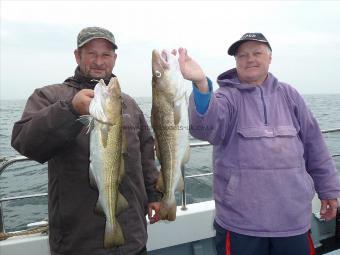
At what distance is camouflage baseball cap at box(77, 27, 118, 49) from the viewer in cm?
305

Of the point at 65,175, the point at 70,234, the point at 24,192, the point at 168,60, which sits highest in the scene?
the point at 168,60

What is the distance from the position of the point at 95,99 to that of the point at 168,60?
61 centimetres

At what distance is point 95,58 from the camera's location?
313 centimetres

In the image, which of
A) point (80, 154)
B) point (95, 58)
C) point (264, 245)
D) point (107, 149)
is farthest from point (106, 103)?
point (264, 245)

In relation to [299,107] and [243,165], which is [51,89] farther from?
[299,107]

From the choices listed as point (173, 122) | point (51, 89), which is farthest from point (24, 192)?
point (173, 122)

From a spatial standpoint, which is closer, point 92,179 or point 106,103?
point 106,103

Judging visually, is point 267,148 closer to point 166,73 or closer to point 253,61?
point 253,61

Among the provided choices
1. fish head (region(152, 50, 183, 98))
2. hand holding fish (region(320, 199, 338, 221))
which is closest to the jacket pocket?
hand holding fish (region(320, 199, 338, 221))

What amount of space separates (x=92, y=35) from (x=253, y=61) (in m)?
1.49

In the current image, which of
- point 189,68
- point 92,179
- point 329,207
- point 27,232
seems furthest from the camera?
point 27,232

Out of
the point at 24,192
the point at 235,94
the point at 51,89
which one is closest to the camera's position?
the point at 51,89

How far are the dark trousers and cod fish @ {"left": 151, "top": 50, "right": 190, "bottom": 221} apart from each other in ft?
2.35

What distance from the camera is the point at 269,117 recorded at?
10.3 feet
